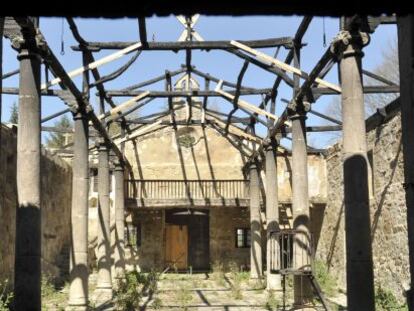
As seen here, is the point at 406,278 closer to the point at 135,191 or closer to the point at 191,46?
the point at 191,46

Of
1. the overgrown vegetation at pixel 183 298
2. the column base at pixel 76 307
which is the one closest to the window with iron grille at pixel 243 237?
the overgrown vegetation at pixel 183 298

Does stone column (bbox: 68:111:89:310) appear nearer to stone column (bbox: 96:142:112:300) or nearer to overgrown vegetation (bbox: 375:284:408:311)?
stone column (bbox: 96:142:112:300)

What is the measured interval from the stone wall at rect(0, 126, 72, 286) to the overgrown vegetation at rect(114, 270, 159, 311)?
277 cm

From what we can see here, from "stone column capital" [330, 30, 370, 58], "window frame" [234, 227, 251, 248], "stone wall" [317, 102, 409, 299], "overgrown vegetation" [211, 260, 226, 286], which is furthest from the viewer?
"window frame" [234, 227, 251, 248]

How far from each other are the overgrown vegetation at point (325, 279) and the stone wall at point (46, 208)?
8573 millimetres

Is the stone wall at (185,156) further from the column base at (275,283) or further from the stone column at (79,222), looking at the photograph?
the stone column at (79,222)

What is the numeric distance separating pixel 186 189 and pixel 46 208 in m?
7.45

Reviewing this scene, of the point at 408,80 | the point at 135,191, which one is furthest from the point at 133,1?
the point at 135,191

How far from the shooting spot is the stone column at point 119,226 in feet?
63.1

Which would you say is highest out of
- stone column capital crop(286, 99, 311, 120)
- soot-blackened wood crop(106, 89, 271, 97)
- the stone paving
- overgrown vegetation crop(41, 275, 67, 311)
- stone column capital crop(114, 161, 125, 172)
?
soot-blackened wood crop(106, 89, 271, 97)

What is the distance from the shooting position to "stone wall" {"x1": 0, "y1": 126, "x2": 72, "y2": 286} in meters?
13.4

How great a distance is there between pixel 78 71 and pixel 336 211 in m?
9.98

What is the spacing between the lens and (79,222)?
12.3 metres

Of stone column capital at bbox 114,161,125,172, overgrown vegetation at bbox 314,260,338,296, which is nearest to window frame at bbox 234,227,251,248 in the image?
overgrown vegetation at bbox 314,260,338,296
